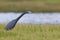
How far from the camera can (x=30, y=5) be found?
32156 mm

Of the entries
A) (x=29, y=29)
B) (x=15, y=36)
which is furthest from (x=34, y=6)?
(x=15, y=36)

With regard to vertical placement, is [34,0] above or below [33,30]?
above

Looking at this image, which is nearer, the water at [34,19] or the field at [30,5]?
the water at [34,19]

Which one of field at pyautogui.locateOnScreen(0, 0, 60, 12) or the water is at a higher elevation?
field at pyautogui.locateOnScreen(0, 0, 60, 12)

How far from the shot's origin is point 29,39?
11820mm

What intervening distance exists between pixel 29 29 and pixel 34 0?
20.4 m

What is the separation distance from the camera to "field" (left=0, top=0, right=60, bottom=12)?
3089 centimetres

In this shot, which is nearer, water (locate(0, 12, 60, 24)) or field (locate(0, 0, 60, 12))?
water (locate(0, 12, 60, 24))

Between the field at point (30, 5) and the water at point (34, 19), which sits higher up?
the field at point (30, 5)

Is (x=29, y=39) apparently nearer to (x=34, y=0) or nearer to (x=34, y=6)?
(x=34, y=6)

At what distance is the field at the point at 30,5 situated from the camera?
30.9m

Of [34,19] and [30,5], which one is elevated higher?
[30,5]

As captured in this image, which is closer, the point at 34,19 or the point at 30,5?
the point at 34,19

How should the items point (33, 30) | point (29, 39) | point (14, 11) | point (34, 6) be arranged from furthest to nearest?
point (34, 6), point (14, 11), point (33, 30), point (29, 39)
